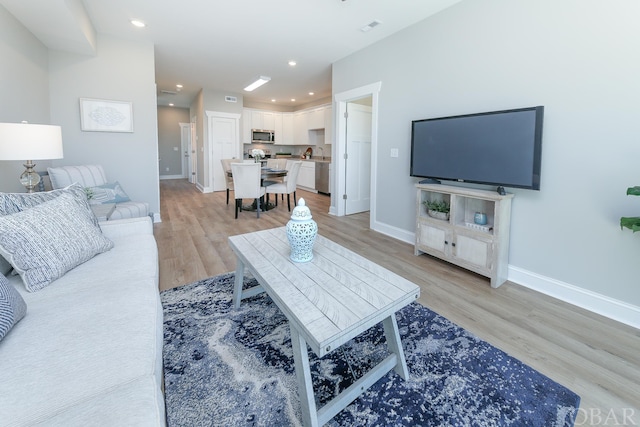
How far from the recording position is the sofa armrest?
2070mm

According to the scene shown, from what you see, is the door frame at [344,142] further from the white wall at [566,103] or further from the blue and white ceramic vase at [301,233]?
the blue and white ceramic vase at [301,233]

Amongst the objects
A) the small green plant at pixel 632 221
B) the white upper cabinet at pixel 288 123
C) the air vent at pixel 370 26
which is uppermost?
the air vent at pixel 370 26

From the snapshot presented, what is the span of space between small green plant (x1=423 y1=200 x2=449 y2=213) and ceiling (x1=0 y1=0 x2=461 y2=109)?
77.4 inches

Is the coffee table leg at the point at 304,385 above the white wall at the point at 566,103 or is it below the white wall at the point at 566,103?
below

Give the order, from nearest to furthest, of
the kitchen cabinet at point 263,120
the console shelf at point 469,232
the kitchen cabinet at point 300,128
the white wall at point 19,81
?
the console shelf at point 469,232
the white wall at point 19,81
the kitchen cabinet at point 263,120
the kitchen cabinet at point 300,128

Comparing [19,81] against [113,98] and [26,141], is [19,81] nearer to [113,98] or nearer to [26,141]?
[113,98]

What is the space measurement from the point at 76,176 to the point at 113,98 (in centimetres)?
134

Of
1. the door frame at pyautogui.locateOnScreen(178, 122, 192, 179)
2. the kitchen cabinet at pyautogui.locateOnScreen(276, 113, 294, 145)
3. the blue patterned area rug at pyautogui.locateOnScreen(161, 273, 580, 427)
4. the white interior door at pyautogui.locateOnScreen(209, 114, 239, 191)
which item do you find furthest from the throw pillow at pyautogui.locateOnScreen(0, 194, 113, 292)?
the door frame at pyautogui.locateOnScreen(178, 122, 192, 179)

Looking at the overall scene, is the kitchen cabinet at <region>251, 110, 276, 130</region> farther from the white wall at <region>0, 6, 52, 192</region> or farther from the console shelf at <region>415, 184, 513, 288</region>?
the console shelf at <region>415, 184, 513, 288</region>

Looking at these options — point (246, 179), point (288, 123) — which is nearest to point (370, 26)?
point (246, 179)

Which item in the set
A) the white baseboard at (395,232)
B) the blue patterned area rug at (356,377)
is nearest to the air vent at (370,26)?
the white baseboard at (395,232)

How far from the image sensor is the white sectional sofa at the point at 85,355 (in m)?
0.72

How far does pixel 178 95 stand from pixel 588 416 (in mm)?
9207

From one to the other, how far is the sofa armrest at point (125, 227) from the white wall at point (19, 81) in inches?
55.6
